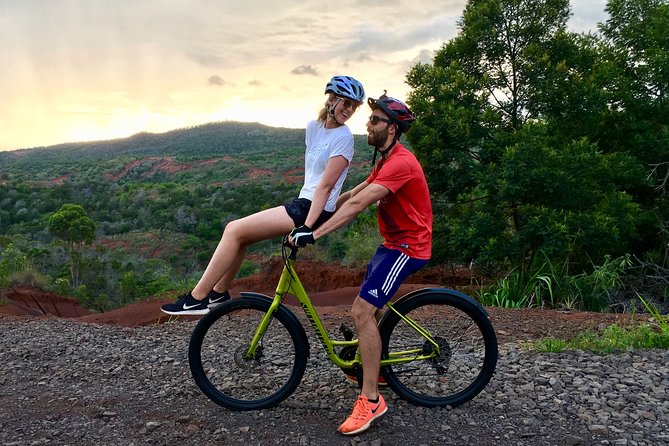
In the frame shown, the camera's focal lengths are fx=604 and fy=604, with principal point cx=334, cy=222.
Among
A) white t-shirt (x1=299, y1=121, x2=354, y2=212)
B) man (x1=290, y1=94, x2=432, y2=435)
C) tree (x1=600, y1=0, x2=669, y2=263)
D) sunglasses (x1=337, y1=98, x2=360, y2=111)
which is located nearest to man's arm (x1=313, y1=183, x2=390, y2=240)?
man (x1=290, y1=94, x2=432, y2=435)

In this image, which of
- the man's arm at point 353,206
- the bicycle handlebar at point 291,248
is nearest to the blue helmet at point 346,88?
the man's arm at point 353,206

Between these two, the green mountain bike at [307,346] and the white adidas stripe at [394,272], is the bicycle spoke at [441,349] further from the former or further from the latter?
the white adidas stripe at [394,272]

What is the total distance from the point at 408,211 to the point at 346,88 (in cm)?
87

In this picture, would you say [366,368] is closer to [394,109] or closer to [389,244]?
[389,244]

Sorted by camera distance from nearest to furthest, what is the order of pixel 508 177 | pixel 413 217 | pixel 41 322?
1. pixel 413 217
2. pixel 41 322
3. pixel 508 177

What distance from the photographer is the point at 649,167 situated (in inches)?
422

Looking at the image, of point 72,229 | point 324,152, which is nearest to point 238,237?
point 324,152

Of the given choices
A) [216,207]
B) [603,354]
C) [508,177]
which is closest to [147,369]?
[603,354]

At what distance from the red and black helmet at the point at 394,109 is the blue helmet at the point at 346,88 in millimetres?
106

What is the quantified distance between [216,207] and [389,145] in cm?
2688

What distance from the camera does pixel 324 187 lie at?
12.5 ft

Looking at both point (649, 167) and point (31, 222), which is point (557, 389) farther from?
point (31, 222)

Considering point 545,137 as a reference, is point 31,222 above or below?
below

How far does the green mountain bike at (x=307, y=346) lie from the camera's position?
4027 millimetres
